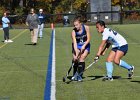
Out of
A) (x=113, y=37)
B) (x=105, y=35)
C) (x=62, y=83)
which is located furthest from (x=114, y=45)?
(x=62, y=83)

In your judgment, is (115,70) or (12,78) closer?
(12,78)

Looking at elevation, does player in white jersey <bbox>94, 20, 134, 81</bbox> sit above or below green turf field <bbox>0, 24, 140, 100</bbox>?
above

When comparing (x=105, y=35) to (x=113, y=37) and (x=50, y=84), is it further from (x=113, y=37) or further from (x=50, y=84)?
(x=50, y=84)

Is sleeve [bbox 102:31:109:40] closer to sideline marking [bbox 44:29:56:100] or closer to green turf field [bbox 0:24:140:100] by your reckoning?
green turf field [bbox 0:24:140:100]

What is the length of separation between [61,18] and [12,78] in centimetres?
4047

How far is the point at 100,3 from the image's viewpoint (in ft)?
193

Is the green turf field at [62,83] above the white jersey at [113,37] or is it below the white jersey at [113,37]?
below

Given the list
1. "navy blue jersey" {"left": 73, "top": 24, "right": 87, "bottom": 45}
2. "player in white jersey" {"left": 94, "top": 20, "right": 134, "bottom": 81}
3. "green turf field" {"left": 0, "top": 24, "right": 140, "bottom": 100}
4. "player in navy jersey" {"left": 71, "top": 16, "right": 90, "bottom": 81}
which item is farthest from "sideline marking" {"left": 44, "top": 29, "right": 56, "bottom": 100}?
"player in white jersey" {"left": 94, "top": 20, "right": 134, "bottom": 81}

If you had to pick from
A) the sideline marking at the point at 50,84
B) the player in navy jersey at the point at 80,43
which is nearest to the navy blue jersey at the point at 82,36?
the player in navy jersey at the point at 80,43

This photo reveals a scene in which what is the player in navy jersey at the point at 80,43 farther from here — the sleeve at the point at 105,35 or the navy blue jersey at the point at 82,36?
Answer: the sleeve at the point at 105,35

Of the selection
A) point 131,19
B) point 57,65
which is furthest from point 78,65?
point 131,19

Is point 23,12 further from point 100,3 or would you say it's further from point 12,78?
point 12,78

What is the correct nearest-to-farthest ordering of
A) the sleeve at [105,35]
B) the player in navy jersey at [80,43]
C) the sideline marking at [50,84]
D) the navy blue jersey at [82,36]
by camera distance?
the sideline marking at [50,84] → the sleeve at [105,35] → the player in navy jersey at [80,43] → the navy blue jersey at [82,36]

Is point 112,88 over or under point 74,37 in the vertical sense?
under
